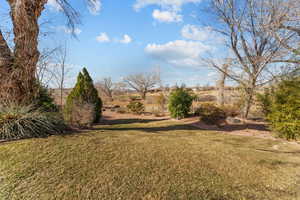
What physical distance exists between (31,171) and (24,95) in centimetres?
314

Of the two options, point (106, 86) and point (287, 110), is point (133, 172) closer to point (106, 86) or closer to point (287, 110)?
point (287, 110)

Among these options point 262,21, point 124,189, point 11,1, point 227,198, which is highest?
point 262,21

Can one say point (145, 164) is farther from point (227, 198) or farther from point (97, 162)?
point (227, 198)

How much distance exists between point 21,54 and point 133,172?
15.0 ft

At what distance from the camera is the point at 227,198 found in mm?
1820

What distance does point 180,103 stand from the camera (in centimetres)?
884

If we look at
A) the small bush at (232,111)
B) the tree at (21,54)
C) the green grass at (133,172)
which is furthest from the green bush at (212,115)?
the tree at (21,54)

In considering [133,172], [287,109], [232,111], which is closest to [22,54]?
[133,172]

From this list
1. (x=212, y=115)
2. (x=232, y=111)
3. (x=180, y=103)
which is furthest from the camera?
(x=180, y=103)

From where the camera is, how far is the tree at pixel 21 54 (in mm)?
3568

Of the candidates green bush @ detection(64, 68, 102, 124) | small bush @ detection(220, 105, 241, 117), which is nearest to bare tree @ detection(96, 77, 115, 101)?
green bush @ detection(64, 68, 102, 124)

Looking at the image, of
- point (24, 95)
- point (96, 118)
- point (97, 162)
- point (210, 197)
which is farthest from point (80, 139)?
point (96, 118)

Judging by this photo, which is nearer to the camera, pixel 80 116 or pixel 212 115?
pixel 80 116

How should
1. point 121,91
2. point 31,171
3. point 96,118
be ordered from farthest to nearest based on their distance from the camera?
1. point 121,91
2. point 96,118
3. point 31,171
